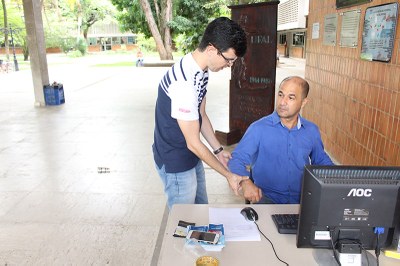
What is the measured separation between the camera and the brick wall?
276 centimetres

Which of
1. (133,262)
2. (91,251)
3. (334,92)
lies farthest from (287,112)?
(334,92)

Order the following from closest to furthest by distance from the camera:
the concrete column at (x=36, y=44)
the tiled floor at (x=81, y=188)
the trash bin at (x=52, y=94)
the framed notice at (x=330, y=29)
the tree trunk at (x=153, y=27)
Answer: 1. the tiled floor at (x=81, y=188)
2. the framed notice at (x=330, y=29)
3. the concrete column at (x=36, y=44)
4. the trash bin at (x=52, y=94)
5. the tree trunk at (x=153, y=27)

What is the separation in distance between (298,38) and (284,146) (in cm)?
2414

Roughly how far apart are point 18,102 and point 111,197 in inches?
251

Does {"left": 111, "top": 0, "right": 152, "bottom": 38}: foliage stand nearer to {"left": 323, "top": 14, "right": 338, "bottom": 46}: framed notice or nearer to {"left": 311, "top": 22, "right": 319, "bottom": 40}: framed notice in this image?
{"left": 311, "top": 22, "right": 319, "bottom": 40}: framed notice

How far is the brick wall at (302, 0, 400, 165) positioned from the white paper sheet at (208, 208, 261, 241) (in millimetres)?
1577

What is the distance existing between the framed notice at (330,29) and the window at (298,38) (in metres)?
20.4

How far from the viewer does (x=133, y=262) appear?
7.93 ft

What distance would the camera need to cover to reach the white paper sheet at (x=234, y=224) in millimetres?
1489

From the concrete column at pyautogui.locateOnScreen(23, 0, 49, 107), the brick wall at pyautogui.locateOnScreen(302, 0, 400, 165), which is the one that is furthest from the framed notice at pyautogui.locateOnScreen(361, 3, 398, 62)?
the concrete column at pyautogui.locateOnScreen(23, 0, 49, 107)

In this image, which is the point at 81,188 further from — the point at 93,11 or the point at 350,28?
the point at 93,11

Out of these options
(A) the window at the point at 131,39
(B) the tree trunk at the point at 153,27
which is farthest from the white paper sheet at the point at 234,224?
(A) the window at the point at 131,39

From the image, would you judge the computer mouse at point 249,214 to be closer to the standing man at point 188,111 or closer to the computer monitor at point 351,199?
the standing man at point 188,111

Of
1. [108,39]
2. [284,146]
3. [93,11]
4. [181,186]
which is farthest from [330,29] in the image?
[108,39]
